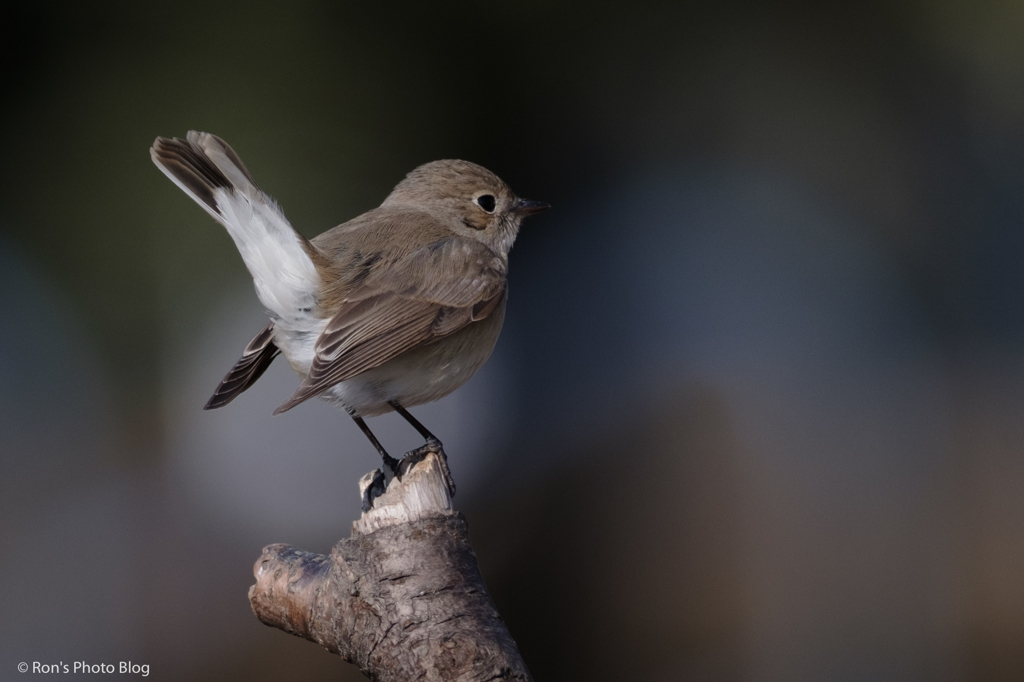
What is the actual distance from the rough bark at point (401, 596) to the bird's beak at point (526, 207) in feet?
5.01

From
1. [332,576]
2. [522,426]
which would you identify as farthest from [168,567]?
[332,576]

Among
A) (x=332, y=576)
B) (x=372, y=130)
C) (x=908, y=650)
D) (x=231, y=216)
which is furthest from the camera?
(x=372, y=130)

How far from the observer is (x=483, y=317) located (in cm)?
269

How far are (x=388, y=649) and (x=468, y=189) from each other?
1.97 meters

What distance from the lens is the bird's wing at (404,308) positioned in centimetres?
238

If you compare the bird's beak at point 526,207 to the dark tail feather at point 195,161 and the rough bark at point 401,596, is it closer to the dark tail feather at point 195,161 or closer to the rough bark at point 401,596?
the dark tail feather at point 195,161

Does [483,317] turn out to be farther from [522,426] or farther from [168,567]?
[168,567]

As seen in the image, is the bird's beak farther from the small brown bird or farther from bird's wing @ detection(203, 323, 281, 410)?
bird's wing @ detection(203, 323, 281, 410)

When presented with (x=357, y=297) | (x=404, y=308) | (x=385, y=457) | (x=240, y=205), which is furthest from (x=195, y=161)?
(x=385, y=457)

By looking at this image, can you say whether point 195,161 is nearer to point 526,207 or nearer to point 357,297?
point 357,297

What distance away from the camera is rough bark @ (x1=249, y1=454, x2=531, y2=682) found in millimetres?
1676

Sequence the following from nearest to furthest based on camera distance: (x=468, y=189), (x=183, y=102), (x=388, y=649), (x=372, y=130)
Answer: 1. (x=388, y=649)
2. (x=468, y=189)
3. (x=183, y=102)
4. (x=372, y=130)

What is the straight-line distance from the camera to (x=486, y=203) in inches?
128

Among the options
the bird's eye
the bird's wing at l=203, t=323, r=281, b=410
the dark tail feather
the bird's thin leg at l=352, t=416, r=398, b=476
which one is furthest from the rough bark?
the bird's eye
